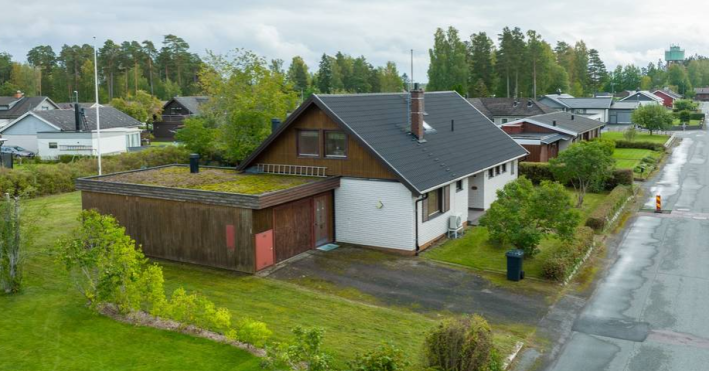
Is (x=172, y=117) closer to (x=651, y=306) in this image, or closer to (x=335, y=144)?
(x=335, y=144)

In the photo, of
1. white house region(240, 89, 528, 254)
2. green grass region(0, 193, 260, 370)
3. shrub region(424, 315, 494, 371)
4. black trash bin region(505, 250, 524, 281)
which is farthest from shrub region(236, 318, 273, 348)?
→ white house region(240, 89, 528, 254)

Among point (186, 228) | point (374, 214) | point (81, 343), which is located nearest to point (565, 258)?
point (374, 214)

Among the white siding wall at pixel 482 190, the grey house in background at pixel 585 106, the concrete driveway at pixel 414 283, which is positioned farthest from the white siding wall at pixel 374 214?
the grey house in background at pixel 585 106

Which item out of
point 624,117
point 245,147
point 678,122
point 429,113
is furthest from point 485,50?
point 429,113

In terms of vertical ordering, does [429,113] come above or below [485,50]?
below

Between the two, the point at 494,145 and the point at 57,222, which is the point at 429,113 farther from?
the point at 57,222

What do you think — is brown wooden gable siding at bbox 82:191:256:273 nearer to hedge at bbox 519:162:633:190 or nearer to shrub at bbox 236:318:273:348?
shrub at bbox 236:318:273:348
